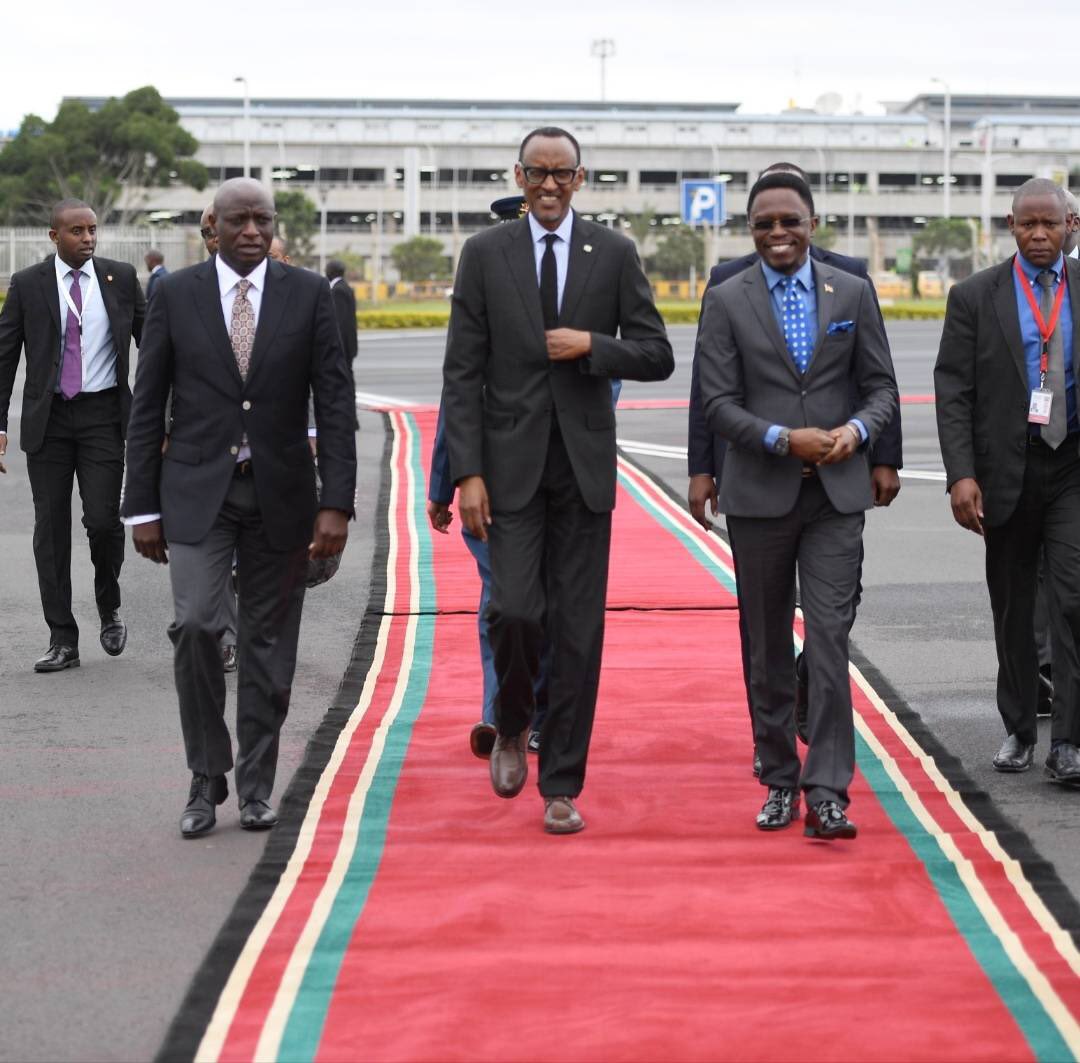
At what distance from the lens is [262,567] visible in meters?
6.30

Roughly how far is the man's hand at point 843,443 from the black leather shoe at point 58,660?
178 inches

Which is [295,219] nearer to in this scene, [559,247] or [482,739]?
[482,739]

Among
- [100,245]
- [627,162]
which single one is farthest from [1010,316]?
[627,162]

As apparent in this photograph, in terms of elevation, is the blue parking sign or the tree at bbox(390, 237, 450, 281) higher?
the blue parking sign

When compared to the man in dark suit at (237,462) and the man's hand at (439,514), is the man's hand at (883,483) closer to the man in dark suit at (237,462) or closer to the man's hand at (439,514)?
the man's hand at (439,514)

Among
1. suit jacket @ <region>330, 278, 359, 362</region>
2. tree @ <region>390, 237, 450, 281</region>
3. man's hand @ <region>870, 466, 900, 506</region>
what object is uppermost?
man's hand @ <region>870, 466, 900, 506</region>

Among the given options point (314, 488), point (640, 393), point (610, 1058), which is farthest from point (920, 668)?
point (640, 393)

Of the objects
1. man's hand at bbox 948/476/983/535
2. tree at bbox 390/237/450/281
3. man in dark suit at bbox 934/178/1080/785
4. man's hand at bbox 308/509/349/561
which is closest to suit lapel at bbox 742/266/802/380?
man in dark suit at bbox 934/178/1080/785

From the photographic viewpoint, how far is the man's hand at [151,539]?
625 cm

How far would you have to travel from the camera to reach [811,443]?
5961 millimetres

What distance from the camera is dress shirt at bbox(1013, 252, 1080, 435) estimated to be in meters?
6.88

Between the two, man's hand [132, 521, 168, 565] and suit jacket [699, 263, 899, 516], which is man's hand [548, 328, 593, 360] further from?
man's hand [132, 521, 168, 565]

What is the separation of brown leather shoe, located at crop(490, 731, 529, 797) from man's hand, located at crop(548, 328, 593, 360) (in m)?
1.24

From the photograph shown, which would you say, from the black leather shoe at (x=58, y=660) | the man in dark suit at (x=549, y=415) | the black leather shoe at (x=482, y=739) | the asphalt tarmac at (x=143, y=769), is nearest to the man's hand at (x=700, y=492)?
the man in dark suit at (x=549, y=415)
